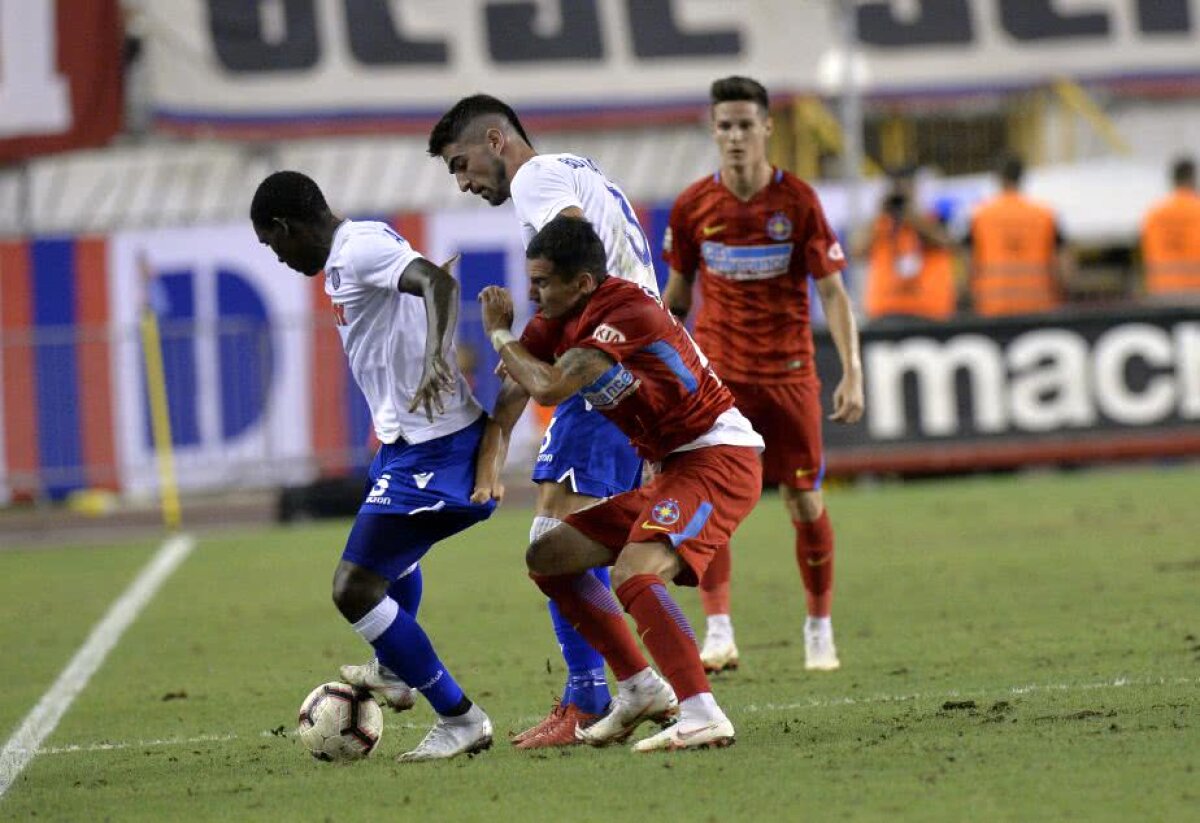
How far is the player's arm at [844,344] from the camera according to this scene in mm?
8734

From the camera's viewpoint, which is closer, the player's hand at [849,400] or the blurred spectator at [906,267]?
the player's hand at [849,400]

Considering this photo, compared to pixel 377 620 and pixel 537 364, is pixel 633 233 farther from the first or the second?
pixel 377 620

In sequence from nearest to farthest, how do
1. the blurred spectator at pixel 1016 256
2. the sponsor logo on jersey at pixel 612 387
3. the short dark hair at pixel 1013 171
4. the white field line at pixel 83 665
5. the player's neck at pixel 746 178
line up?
the sponsor logo on jersey at pixel 612 387 → the white field line at pixel 83 665 → the player's neck at pixel 746 178 → the short dark hair at pixel 1013 171 → the blurred spectator at pixel 1016 256

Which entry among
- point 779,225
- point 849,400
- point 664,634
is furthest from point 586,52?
point 664,634

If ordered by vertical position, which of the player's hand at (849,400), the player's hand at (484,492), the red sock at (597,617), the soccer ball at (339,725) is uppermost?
the player's hand at (484,492)

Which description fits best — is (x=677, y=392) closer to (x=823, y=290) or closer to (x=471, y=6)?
(x=823, y=290)

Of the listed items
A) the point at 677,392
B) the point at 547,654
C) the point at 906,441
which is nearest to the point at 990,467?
the point at 906,441

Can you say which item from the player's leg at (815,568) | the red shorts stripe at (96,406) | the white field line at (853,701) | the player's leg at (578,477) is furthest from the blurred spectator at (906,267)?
the player's leg at (578,477)

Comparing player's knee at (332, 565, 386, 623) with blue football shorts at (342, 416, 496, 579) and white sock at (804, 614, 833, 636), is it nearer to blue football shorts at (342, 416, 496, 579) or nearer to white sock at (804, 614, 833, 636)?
blue football shorts at (342, 416, 496, 579)

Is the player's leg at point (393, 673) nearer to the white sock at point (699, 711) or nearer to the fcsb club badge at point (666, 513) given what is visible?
the fcsb club badge at point (666, 513)

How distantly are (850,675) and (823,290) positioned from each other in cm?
161

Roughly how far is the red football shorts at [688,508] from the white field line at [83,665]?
1.98 meters

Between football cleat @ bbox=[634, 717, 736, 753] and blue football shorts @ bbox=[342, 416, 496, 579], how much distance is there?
0.89m

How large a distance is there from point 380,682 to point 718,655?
1939 millimetres
